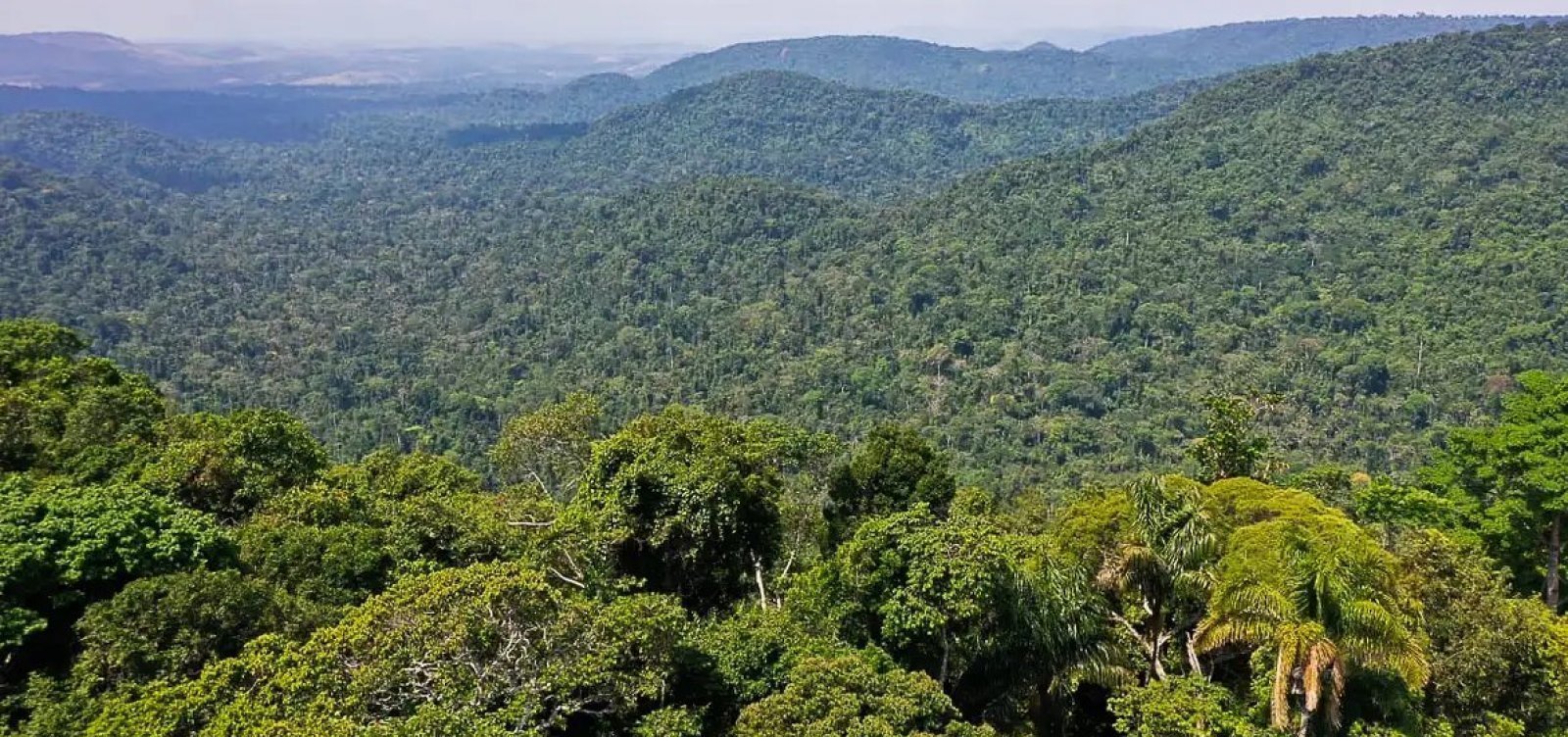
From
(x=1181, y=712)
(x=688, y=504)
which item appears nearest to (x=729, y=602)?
(x=688, y=504)

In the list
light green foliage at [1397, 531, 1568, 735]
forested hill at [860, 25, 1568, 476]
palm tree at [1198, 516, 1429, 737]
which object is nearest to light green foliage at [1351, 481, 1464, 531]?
light green foliage at [1397, 531, 1568, 735]

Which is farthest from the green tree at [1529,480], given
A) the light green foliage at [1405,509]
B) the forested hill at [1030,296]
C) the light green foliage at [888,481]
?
the forested hill at [1030,296]

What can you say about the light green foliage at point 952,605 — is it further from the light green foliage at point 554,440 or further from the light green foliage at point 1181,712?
the light green foliage at point 554,440

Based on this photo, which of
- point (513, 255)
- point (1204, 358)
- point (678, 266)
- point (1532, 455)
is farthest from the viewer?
point (513, 255)

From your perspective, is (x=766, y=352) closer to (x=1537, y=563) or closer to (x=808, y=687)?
(x=1537, y=563)

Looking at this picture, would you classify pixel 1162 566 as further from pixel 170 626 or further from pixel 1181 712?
pixel 170 626

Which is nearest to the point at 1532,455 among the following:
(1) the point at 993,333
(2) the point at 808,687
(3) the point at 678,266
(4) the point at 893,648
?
(4) the point at 893,648

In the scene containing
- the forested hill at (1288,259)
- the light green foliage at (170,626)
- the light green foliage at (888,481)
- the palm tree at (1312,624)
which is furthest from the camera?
the forested hill at (1288,259)
